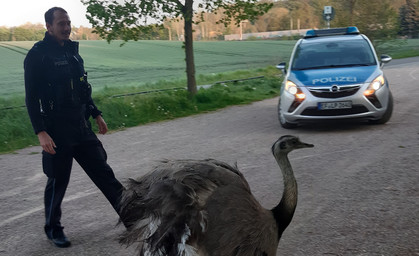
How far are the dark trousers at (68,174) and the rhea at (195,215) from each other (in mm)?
1492

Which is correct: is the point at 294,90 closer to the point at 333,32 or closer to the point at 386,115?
the point at 386,115

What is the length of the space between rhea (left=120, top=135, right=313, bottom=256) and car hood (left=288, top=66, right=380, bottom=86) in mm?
7061

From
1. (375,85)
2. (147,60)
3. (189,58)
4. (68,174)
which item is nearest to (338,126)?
(375,85)

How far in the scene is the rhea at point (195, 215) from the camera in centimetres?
321

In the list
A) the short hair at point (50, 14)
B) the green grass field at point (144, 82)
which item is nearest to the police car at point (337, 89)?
the green grass field at point (144, 82)

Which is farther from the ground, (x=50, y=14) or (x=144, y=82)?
(x=50, y=14)

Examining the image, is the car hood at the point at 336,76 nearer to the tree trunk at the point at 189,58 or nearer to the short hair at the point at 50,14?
the tree trunk at the point at 189,58

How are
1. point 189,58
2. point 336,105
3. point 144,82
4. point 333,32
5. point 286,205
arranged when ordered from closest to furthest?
point 286,205 < point 336,105 < point 333,32 < point 189,58 < point 144,82

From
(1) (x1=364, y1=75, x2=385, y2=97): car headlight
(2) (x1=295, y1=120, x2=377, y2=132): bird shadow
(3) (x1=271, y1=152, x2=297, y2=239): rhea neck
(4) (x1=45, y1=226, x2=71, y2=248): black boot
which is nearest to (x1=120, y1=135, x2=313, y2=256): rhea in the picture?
(3) (x1=271, y1=152, x2=297, y2=239): rhea neck

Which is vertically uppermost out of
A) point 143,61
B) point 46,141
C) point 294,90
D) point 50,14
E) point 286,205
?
point 50,14

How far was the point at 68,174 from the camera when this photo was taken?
5.18 meters

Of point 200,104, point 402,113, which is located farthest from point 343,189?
point 200,104

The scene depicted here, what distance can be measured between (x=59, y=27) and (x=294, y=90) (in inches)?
266

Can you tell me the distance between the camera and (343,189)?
646cm
